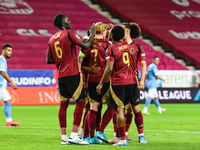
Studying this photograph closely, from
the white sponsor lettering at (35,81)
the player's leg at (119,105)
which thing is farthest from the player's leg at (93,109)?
the white sponsor lettering at (35,81)

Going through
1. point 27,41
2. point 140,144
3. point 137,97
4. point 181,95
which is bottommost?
point 181,95

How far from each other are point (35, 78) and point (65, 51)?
14.4 meters

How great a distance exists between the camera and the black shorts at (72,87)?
20.7 feet

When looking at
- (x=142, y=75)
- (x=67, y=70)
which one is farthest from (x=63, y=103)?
(x=142, y=75)

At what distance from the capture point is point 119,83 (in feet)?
20.2

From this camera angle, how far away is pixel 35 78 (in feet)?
66.7

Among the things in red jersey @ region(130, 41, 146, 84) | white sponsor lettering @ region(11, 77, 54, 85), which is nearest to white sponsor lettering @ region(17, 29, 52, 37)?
white sponsor lettering @ region(11, 77, 54, 85)

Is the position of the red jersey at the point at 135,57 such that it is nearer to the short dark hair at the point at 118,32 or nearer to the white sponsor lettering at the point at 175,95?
the short dark hair at the point at 118,32

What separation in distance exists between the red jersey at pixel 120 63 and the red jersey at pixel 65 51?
0.61 m

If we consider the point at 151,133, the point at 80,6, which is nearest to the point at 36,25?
the point at 80,6

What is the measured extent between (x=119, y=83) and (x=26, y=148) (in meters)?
1.79

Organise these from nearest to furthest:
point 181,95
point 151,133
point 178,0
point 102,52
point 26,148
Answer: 1. point 26,148
2. point 102,52
3. point 151,133
4. point 181,95
5. point 178,0

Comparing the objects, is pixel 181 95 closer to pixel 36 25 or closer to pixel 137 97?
pixel 36 25

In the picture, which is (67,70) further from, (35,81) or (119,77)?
(35,81)
